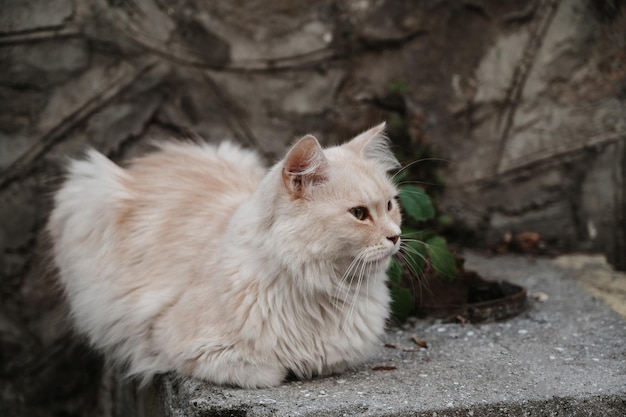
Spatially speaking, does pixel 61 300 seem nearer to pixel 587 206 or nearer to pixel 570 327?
pixel 570 327

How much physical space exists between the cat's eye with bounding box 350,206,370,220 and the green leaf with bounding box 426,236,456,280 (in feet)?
2.68

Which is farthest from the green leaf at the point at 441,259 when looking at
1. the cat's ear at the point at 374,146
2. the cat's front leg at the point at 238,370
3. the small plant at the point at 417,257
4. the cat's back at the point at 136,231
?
the cat's front leg at the point at 238,370

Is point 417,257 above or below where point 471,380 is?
above

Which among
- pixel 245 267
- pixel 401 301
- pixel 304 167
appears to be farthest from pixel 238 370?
pixel 401 301

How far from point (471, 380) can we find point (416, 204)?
0.98 metres

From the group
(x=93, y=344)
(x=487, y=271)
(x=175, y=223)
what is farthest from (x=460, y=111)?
(x=93, y=344)

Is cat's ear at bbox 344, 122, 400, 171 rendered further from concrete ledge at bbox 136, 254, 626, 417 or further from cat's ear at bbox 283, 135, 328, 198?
concrete ledge at bbox 136, 254, 626, 417

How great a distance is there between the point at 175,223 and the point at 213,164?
0.48m

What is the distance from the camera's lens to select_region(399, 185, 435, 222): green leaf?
3158 millimetres

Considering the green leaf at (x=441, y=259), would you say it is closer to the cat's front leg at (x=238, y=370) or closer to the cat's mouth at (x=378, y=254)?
the cat's mouth at (x=378, y=254)

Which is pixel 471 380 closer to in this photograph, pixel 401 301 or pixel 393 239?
pixel 393 239

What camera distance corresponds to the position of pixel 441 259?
3.14 m

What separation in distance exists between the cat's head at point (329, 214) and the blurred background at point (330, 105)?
1683mm

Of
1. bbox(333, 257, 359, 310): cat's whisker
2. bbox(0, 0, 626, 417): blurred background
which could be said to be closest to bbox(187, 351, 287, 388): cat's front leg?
bbox(333, 257, 359, 310): cat's whisker
